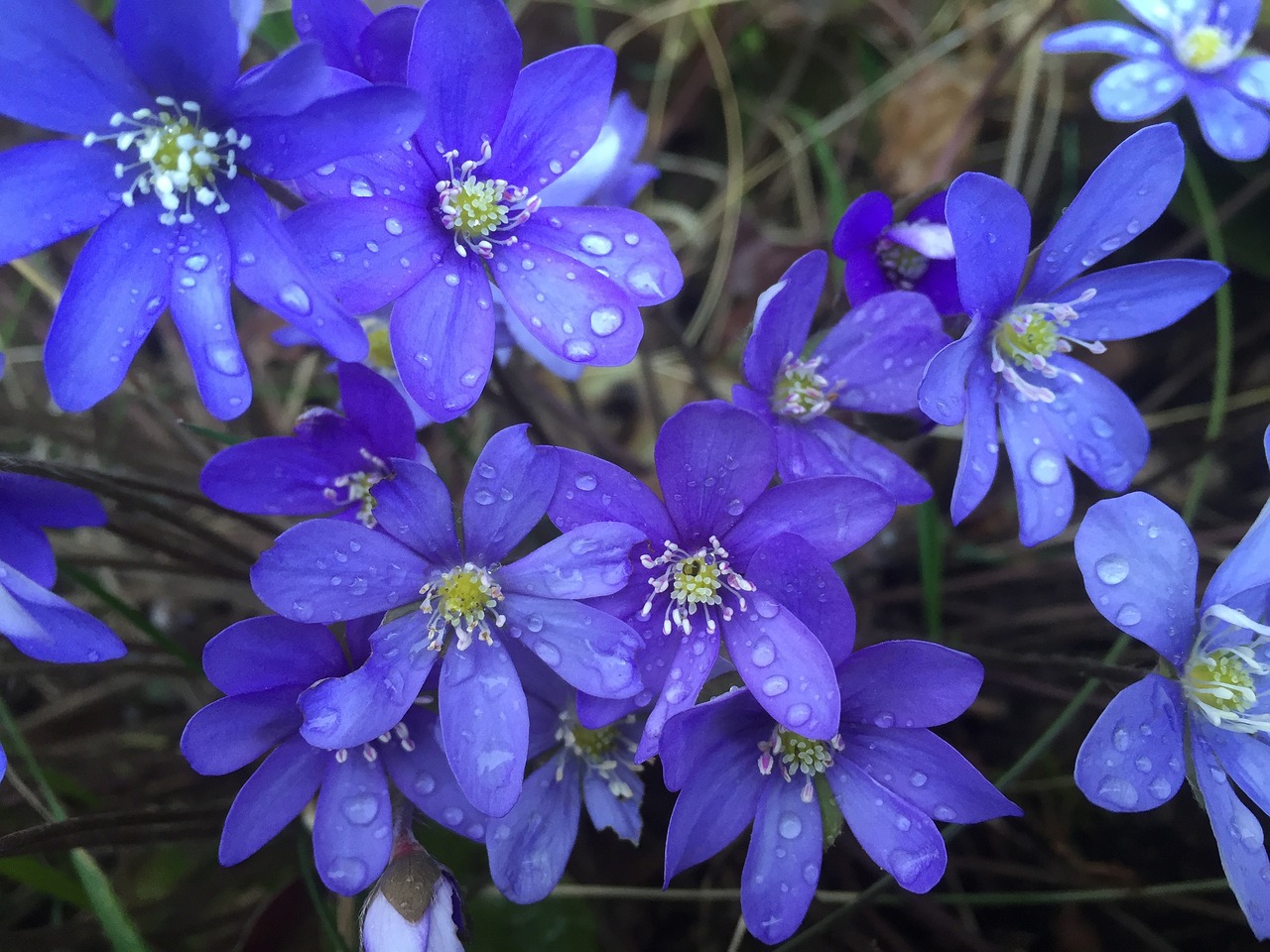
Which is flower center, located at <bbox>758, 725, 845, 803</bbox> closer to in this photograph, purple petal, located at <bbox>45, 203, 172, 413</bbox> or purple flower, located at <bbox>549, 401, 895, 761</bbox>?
purple flower, located at <bbox>549, 401, 895, 761</bbox>

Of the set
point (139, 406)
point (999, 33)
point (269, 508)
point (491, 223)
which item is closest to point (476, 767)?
point (269, 508)

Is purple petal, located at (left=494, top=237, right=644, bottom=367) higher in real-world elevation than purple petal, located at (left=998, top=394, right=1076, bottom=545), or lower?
higher

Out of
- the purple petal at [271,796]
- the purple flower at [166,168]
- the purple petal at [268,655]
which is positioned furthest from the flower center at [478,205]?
the purple petal at [271,796]

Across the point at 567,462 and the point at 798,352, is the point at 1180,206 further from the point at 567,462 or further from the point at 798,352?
the point at 567,462

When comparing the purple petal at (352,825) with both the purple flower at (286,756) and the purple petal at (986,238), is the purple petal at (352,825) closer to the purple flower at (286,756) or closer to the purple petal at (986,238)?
the purple flower at (286,756)

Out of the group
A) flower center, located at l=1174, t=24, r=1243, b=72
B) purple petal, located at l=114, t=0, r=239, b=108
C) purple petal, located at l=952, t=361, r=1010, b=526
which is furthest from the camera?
flower center, located at l=1174, t=24, r=1243, b=72

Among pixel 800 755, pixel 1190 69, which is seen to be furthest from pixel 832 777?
pixel 1190 69

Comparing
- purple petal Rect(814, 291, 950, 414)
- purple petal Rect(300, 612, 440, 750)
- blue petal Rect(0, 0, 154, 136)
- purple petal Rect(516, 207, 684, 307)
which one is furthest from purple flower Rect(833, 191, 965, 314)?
blue petal Rect(0, 0, 154, 136)

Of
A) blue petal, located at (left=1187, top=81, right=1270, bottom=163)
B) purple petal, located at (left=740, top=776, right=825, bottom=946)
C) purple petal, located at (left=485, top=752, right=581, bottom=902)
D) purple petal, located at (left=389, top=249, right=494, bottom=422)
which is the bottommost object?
purple petal, located at (left=485, top=752, right=581, bottom=902)
